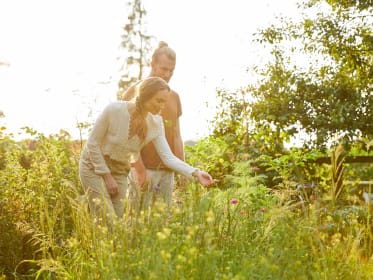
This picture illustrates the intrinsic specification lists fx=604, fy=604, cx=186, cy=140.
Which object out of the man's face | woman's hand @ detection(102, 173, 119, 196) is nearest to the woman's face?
woman's hand @ detection(102, 173, 119, 196)

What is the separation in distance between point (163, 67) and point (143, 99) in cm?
75

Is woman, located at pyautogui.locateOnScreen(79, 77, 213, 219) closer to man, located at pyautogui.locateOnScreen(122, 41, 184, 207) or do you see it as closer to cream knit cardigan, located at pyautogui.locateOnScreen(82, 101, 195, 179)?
cream knit cardigan, located at pyautogui.locateOnScreen(82, 101, 195, 179)

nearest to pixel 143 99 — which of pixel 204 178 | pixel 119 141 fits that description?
pixel 119 141

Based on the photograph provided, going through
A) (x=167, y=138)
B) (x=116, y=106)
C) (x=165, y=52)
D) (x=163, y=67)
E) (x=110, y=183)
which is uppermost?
(x=165, y=52)

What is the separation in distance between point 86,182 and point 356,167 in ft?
50.1

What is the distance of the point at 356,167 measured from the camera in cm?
1836

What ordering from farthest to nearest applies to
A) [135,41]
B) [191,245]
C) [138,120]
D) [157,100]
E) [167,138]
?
[135,41] → [167,138] → [138,120] → [157,100] → [191,245]

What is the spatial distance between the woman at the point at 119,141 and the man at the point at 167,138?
0.92 feet

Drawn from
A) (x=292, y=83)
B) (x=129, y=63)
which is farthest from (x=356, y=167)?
(x=129, y=63)

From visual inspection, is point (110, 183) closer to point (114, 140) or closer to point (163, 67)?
point (114, 140)

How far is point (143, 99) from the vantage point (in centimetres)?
421

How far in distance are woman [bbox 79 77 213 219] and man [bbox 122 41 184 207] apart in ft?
0.92

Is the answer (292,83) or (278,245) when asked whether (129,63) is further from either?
(278,245)

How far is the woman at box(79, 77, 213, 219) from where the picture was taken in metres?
4.15
